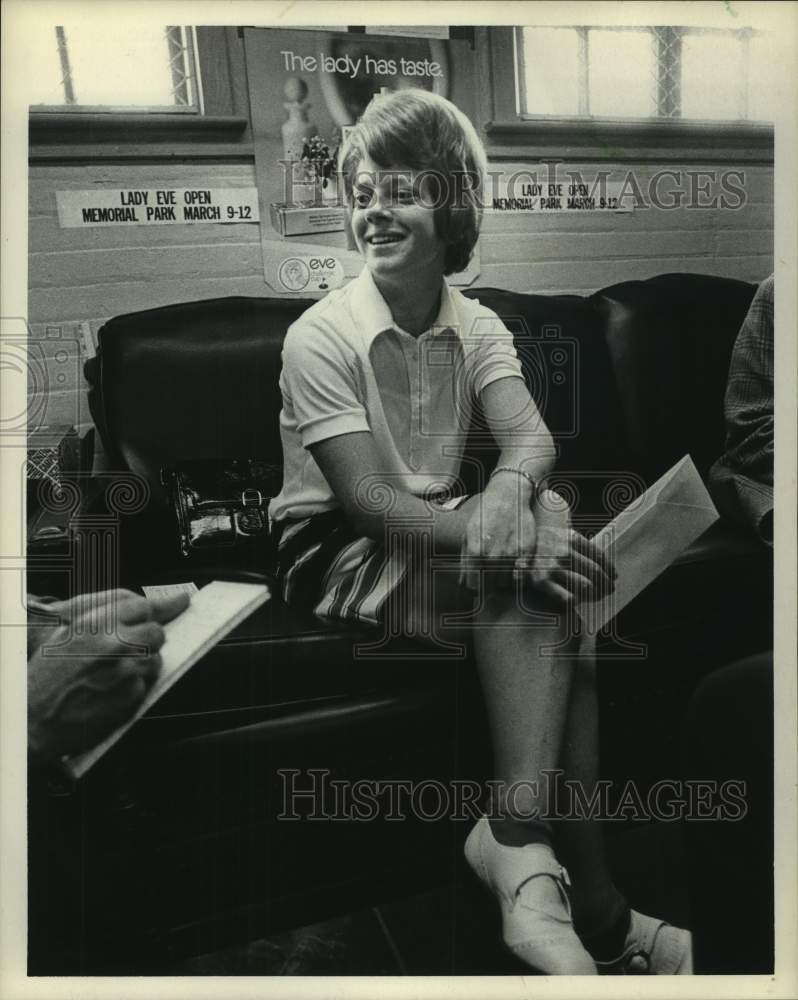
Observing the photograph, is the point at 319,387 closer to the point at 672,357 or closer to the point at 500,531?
the point at 500,531

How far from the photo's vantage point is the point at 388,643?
1685 millimetres

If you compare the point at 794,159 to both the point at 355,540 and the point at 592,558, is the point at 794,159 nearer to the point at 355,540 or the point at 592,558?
the point at 592,558

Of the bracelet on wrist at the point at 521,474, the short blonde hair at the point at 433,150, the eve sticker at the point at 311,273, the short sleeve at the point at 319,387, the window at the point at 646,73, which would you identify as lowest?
the bracelet on wrist at the point at 521,474

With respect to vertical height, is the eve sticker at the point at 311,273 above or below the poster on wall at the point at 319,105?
below

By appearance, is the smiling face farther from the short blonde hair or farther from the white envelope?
the white envelope

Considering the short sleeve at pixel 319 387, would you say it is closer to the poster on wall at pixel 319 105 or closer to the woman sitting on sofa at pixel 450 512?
the woman sitting on sofa at pixel 450 512

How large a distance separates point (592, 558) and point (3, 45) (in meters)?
1.48

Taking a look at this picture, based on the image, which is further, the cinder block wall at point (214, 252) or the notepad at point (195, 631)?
the cinder block wall at point (214, 252)

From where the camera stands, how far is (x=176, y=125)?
1733 millimetres

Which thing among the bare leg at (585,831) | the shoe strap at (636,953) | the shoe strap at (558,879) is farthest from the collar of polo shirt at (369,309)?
the shoe strap at (636,953)

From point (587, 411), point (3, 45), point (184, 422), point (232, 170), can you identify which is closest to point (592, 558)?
point (587, 411)

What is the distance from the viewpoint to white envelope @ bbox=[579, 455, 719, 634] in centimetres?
173

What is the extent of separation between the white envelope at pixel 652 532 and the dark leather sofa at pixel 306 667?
0.03 metres

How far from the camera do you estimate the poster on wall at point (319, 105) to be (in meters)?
1.71
